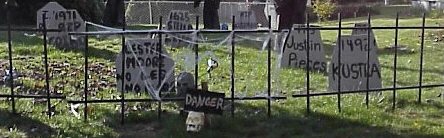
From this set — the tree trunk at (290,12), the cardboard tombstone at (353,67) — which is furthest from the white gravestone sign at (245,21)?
the cardboard tombstone at (353,67)

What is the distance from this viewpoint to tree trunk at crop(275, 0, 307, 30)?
15.9m

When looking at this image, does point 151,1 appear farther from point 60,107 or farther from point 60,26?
point 60,107

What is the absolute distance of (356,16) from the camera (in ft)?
134

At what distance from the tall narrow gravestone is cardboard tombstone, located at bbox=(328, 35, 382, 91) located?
1679 millimetres

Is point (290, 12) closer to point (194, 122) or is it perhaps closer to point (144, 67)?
point (144, 67)

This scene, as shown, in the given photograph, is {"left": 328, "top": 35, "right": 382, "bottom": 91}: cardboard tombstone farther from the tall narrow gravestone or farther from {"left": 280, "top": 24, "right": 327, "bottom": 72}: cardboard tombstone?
the tall narrow gravestone

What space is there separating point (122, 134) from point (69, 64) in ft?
16.6

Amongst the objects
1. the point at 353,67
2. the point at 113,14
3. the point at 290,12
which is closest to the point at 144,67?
the point at 353,67

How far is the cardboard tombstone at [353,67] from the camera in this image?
779 centimetres

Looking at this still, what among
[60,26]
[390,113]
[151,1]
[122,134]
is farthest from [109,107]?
[151,1]

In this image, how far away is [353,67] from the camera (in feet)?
25.7

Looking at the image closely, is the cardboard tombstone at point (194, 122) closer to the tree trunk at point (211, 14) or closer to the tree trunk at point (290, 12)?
the tree trunk at point (290, 12)

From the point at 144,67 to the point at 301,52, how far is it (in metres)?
2.79

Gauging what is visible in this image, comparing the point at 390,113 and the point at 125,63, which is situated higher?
the point at 125,63
